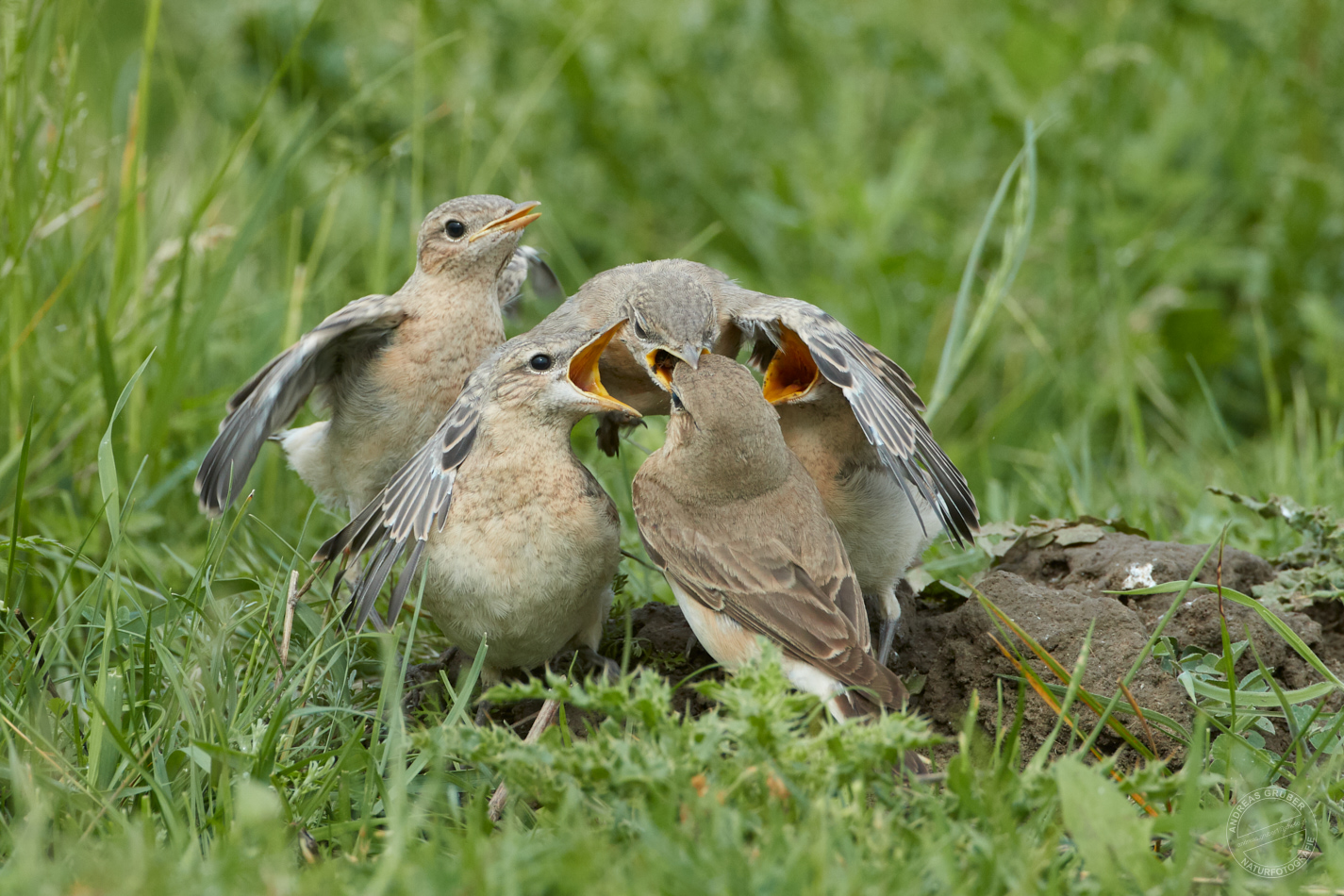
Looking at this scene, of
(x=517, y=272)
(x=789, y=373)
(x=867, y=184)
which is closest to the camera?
(x=789, y=373)

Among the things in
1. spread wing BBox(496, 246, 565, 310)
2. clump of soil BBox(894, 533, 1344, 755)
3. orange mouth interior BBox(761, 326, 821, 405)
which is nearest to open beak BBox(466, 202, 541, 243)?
spread wing BBox(496, 246, 565, 310)

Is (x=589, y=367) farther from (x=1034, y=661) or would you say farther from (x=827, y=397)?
(x=1034, y=661)

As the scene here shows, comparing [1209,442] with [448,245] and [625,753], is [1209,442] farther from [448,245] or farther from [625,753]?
[625,753]

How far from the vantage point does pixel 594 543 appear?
4.22 m

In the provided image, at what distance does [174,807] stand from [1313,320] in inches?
271

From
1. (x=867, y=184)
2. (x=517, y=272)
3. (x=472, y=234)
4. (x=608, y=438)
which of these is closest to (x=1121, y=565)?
(x=608, y=438)

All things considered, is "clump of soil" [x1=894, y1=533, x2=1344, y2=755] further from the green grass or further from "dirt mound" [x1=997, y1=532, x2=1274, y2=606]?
the green grass

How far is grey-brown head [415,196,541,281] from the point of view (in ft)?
17.2

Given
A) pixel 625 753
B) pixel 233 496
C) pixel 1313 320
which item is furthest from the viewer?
pixel 1313 320

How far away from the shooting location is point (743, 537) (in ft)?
14.1

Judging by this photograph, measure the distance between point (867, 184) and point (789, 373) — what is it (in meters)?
3.55

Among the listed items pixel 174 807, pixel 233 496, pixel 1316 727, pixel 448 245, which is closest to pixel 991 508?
pixel 1316 727

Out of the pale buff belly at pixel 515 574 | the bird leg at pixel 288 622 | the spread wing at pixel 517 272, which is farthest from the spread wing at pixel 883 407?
the bird leg at pixel 288 622

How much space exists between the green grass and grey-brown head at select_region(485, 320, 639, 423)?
0.91m
